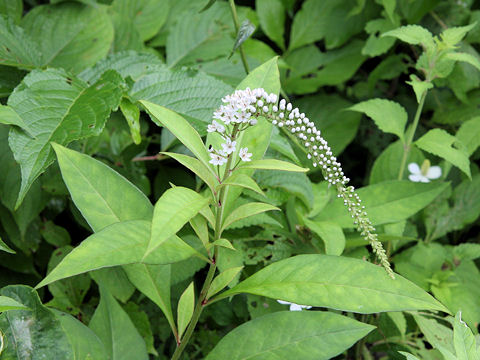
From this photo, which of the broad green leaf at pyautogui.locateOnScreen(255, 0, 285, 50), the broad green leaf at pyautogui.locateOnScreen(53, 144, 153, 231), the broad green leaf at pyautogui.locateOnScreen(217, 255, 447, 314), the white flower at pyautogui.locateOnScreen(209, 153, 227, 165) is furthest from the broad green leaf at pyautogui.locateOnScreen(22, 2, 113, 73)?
the broad green leaf at pyautogui.locateOnScreen(217, 255, 447, 314)

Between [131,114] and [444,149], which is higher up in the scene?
[131,114]

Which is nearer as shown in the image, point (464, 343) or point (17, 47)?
point (464, 343)

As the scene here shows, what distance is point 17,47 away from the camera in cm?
140

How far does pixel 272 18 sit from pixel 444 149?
1002mm

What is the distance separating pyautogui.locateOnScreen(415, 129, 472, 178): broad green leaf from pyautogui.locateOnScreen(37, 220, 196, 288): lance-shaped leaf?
32.3 inches

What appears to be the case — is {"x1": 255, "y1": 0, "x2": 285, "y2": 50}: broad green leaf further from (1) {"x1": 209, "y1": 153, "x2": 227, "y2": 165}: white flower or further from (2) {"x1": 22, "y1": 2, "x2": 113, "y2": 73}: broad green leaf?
(1) {"x1": 209, "y1": 153, "x2": 227, "y2": 165}: white flower

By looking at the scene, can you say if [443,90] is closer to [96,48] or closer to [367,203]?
[367,203]

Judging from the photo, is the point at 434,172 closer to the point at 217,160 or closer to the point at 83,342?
the point at 217,160

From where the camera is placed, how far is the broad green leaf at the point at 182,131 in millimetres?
917

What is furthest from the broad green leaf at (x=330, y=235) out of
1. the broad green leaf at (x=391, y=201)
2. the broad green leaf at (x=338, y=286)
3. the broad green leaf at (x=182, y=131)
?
the broad green leaf at (x=182, y=131)

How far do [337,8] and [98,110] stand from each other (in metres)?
1.33

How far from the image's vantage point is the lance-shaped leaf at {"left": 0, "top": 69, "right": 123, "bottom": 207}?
106cm

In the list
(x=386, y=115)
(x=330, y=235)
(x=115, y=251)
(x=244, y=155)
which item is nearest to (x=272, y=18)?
(x=386, y=115)

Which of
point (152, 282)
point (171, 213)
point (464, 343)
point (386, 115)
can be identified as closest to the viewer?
point (171, 213)
